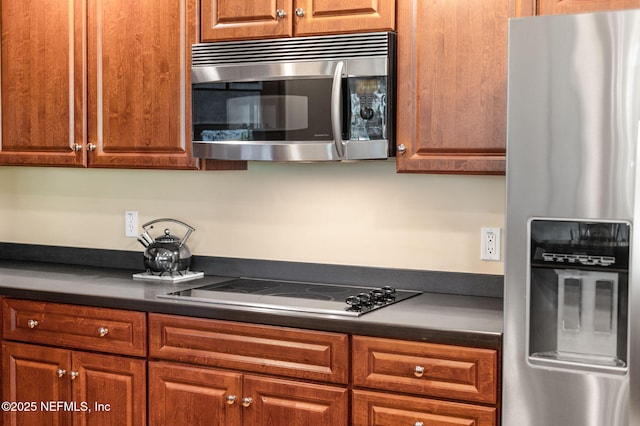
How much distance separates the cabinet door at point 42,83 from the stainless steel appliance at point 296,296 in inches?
32.8

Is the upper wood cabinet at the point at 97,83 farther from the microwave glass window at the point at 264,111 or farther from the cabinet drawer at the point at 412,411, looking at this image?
the cabinet drawer at the point at 412,411

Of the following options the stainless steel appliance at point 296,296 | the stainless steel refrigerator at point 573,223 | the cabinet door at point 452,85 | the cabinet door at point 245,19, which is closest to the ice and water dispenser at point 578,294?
the stainless steel refrigerator at point 573,223

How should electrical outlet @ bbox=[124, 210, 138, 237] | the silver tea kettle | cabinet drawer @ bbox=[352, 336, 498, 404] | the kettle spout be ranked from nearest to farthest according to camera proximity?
cabinet drawer @ bbox=[352, 336, 498, 404], the silver tea kettle, the kettle spout, electrical outlet @ bbox=[124, 210, 138, 237]

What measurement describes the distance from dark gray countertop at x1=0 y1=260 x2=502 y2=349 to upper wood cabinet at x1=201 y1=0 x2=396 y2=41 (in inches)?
36.7

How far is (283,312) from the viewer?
112 inches

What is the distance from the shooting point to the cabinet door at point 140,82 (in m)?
3.33

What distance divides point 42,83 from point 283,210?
1114 millimetres

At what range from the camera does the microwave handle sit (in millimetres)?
2949

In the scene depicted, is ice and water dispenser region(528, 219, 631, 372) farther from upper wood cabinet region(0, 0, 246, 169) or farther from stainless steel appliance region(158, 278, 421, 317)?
upper wood cabinet region(0, 0, 246, 169)

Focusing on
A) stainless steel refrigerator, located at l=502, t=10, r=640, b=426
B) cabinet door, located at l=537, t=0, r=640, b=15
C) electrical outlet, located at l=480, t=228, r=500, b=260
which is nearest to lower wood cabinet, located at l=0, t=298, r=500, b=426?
stainless steel refrigerator, located at l=502, t=10, r=640, b=426

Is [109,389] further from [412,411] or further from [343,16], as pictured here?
[343,16]

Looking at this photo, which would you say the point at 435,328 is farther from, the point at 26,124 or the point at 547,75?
the point at 26,124

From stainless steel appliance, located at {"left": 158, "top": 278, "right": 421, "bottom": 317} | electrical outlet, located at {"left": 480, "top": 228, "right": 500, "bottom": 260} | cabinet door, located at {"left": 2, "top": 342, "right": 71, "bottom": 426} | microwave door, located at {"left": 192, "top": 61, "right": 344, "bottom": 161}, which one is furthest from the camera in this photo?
cabinet door, located at {"left": 2, "top": 342, "right": 71, "bottom": 426}

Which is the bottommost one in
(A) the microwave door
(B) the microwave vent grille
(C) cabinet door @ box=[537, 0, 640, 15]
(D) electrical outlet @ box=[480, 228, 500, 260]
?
(D) electrical outlet @ box=[480, 228, 500, 260]
